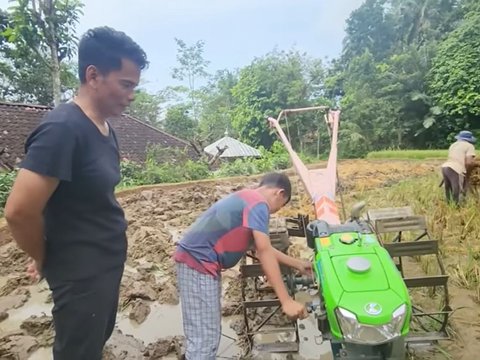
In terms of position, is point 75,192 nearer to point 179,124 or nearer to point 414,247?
point 414,247

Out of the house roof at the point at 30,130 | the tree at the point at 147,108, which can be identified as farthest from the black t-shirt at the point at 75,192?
the tree at the point at 147,108

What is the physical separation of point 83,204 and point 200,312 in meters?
0.90

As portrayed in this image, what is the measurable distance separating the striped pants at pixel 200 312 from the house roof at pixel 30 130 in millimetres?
6266

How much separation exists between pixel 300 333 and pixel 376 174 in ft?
29.0

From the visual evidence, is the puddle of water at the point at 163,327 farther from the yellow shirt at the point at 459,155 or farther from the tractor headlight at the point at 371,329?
the yellow shirt at the point at 459,155

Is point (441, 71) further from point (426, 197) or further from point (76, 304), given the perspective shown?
point (76, 304)

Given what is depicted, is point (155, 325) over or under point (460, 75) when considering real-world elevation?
under

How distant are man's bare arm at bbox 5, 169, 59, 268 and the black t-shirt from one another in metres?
0.03

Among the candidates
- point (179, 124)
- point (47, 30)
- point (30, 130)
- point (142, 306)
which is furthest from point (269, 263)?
point (179, 124)

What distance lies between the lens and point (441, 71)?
18938mm

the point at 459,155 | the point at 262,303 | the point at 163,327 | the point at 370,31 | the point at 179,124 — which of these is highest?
the point at 370,31

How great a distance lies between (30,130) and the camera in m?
12.3

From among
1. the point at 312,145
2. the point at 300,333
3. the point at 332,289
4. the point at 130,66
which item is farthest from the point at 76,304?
the point at 312,145

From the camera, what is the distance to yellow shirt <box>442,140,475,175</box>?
5.80 meters
